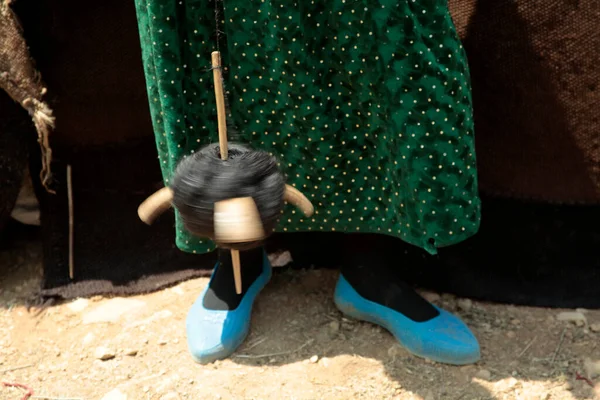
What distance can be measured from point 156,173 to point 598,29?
110 cm

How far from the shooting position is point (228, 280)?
63.4 inches

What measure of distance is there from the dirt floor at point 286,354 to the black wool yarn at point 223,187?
22.3 inches

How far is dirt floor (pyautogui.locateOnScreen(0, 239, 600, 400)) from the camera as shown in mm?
1426

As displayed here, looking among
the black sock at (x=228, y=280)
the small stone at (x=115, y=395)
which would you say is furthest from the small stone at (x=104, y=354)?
the black sock at (x=228, y=280)

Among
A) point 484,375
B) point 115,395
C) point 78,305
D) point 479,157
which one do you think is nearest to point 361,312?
point 484,375

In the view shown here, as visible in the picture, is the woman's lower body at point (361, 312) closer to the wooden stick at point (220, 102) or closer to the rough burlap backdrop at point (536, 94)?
the rough burlap backdrop at point (536, 94)

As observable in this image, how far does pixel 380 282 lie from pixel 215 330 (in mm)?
384

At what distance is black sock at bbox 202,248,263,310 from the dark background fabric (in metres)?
0.19

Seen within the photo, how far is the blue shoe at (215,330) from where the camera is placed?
1.50m

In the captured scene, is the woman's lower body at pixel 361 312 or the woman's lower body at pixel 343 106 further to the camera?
the woman's lower body at pixel 361 312

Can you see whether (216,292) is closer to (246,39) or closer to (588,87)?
(246,39)

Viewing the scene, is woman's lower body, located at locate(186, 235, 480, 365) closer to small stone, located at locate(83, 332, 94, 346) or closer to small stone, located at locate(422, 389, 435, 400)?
small stone, located at locate(422, 389, 435, 400)

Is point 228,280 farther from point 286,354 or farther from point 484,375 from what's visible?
point 484,375

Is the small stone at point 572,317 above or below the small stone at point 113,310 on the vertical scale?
above
